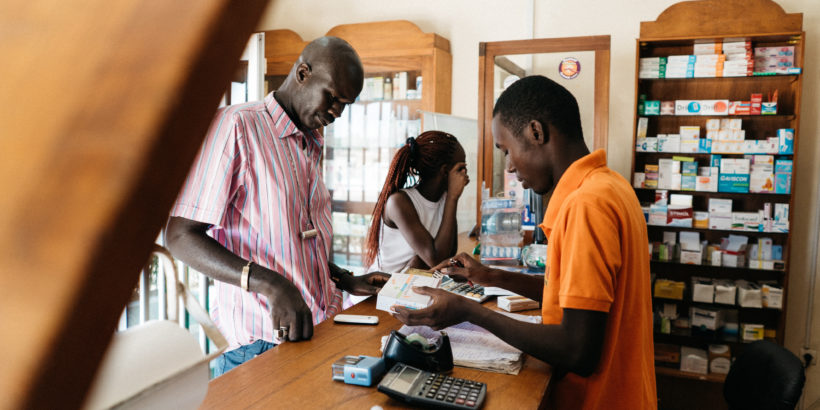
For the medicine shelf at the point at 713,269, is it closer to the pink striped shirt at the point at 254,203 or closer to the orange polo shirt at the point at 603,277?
the orange polo shirt at the point at 603,277

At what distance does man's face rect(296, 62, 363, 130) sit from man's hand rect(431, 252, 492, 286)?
0.68m

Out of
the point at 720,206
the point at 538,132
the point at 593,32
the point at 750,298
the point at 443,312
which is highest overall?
the point at 593,32

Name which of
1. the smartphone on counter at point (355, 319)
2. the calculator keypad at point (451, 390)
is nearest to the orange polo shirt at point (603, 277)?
the calculator keypad at point (451, 390)

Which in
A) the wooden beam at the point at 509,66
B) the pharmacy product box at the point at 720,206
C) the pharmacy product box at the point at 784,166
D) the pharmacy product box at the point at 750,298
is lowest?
the pharmacy product box at the point at 750,298

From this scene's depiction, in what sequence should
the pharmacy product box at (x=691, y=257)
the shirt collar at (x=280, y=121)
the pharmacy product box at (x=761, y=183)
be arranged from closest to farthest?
the shirt collar at (x=280, y=121) < the pharmacy product box at (x=761, y=183) < the pharmacy product box at (x=691, y=257)

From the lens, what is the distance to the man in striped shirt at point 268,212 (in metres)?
1.40

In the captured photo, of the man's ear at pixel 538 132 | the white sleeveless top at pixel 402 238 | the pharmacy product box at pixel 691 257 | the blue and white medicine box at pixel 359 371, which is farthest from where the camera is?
the pharmacy product box at pixel 691 257

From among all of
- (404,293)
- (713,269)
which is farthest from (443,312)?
(713,269)

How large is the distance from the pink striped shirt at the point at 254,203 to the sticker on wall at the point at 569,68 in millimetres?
2536

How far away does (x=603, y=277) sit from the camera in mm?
1191

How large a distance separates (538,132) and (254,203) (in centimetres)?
80

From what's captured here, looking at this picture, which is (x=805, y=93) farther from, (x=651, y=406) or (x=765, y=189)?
(x=651, y=406)

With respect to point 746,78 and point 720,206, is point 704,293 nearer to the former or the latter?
point 720,206

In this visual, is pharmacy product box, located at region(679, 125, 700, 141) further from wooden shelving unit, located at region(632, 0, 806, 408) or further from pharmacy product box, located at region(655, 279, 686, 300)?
pharmacy product box, located at region(655, 279, 686, 300)
